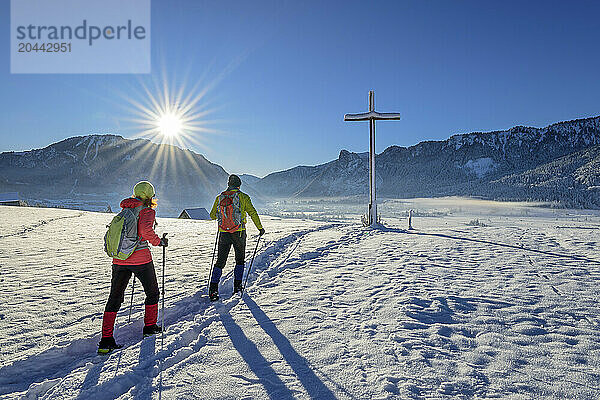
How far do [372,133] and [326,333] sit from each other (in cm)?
1833

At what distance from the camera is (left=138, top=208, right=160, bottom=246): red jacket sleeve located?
15.5ft

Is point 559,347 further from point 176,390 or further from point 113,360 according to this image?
point 113,360

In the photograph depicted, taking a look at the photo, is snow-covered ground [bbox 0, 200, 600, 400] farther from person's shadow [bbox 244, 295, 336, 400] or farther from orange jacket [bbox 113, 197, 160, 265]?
orange jacket [bbox 113, 197, 160, 265]

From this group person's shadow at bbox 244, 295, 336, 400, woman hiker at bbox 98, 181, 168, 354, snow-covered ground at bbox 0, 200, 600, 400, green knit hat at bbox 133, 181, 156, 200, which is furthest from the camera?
green knit hat at bbox 133, 181, 156, 200

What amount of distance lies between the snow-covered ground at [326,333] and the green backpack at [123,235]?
1.38 meters

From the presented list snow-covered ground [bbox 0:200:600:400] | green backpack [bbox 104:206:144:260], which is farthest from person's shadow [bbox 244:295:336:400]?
green backpack [bbox 104:206:144:260]

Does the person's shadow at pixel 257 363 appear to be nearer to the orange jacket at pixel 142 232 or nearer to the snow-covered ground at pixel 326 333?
the snow-covered ground at pixel 326 333

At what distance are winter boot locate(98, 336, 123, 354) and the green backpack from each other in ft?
3.86

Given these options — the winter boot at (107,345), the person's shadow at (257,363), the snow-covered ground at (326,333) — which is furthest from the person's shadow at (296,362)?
the winter boot at (107,345)

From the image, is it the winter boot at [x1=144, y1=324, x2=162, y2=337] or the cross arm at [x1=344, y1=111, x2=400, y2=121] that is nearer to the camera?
the winter boot at [x1=144, y1=324, x2=162, y2=337]

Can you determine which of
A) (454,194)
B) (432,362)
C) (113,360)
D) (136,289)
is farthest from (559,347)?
(454,194)

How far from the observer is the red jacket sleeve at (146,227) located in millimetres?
4711

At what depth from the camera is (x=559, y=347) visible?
4289mm

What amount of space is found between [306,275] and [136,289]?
4.10 m
